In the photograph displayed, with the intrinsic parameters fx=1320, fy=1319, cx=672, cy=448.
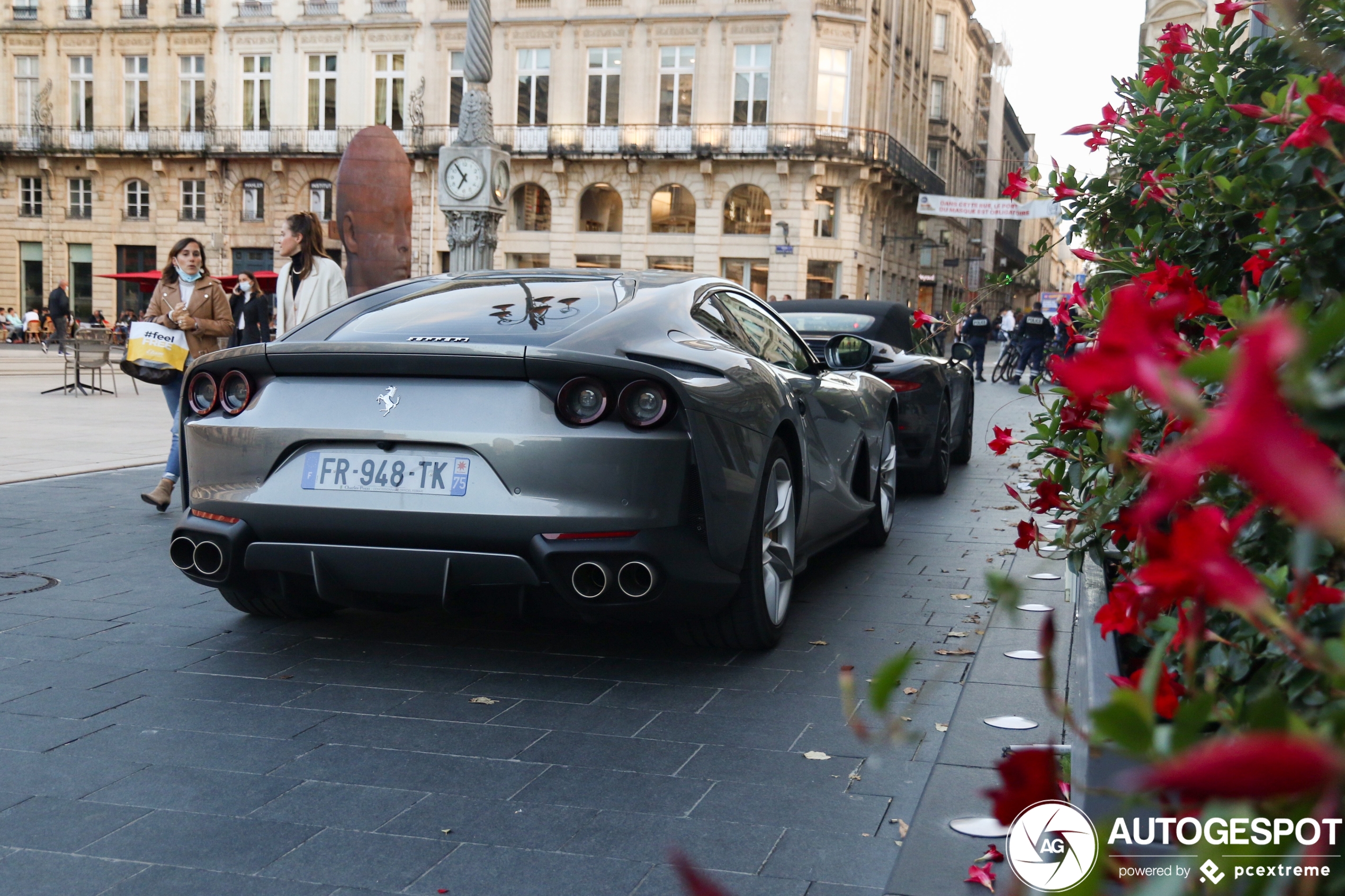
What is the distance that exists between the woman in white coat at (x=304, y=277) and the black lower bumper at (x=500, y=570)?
13.8 feet

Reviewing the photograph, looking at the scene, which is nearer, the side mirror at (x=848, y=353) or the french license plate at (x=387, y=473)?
the french license plate at (x=387, y=473)

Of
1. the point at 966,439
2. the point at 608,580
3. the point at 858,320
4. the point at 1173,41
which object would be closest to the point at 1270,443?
the point at 608,580

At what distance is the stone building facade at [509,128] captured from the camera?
42.9 meters

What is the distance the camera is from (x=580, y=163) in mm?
44281

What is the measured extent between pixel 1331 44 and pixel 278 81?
48.3 m

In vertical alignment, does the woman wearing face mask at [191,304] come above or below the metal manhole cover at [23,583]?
above

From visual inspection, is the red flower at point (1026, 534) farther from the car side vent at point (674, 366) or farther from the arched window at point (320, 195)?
the arched window at point (320, 195)

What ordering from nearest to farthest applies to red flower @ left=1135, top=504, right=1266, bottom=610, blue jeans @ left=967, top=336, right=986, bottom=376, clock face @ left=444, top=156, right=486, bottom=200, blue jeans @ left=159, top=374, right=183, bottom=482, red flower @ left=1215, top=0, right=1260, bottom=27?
red flower @ left=1135, top=504, right=1266, bottom=610
red flower @ left=1215, top=0, right=1260, bottom=27
blue jeans @ left=159, top=374, right=183, bottom=482
clock face @ left=444, top=156, right=486, bottom=200
blue jeans @ left=967, top=336, right=986, bottom=376

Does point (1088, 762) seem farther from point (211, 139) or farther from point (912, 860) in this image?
point (211, 139)

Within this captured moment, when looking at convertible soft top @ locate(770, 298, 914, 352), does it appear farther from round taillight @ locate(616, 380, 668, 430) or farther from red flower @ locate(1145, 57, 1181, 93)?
round taillight @ locate(616, 380, 668, 430)

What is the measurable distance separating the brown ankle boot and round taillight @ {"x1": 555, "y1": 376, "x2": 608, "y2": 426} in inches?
188

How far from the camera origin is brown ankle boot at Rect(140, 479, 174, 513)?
7.91m

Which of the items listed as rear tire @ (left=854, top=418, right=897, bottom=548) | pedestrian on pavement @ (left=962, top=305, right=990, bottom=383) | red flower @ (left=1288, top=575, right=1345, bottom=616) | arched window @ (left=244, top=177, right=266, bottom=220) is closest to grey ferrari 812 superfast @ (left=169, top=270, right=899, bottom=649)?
rear tire @ (left=854, top=418, right=897, bottom=548)

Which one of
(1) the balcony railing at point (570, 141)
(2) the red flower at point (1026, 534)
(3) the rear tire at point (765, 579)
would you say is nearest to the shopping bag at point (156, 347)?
(3) the rear tire at point (765, 579)
